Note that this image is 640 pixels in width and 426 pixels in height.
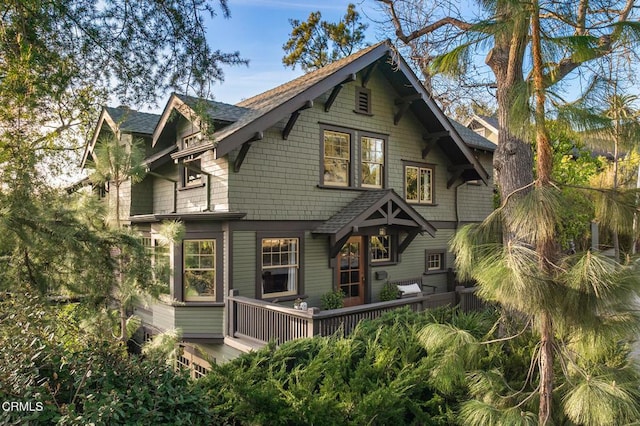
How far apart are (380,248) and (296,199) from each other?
318 centimetres

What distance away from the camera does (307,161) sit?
1010 cm

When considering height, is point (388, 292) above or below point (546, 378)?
below

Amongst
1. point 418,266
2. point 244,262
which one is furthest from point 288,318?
point 418,266

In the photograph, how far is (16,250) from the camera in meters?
3.66

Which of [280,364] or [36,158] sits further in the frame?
[280,364]

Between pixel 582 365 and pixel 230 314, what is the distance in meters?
6.69

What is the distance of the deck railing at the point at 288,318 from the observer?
706 centimetres

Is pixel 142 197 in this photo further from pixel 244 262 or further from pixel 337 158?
pixel 337 158

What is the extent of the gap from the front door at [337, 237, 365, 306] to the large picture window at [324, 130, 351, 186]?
5.35 ft

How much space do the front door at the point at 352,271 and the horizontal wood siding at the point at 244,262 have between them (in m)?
2.51

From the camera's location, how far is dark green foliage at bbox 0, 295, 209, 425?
278cm

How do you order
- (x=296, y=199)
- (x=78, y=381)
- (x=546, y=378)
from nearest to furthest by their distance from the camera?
(x=78, y=381), (x=546, y=378), (x=296, y=199)

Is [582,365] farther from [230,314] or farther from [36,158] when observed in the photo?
[230,314]

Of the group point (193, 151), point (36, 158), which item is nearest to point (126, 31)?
point (36, 158)
